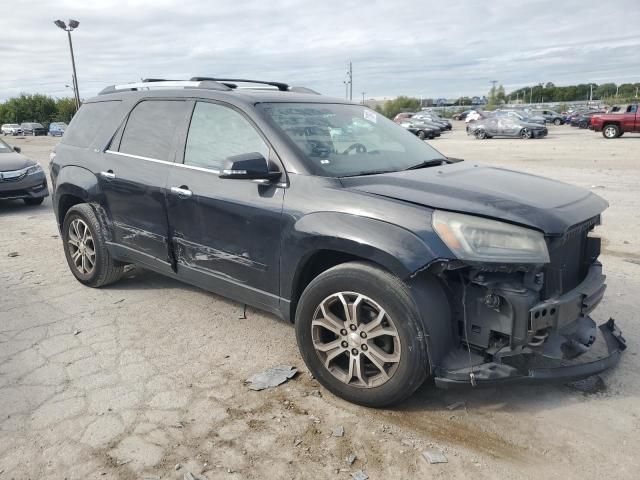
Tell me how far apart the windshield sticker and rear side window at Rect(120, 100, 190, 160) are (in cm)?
142

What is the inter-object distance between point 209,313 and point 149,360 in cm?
88

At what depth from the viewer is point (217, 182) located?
377cm

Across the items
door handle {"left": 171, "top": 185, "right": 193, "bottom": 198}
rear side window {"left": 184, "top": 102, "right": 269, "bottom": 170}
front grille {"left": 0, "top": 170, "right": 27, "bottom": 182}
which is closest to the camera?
rear side window {"left": 184, "top": 102, "right": 269, "bottom": 170}

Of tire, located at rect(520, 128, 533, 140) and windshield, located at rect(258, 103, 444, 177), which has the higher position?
windshield, located at rect(258, 103, 444, 177)

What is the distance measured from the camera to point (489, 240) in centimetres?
278

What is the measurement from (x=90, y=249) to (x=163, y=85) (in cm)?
173

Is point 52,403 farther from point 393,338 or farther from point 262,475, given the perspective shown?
point 393,338

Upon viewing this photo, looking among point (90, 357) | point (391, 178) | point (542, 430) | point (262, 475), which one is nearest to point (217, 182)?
point (391, 178)

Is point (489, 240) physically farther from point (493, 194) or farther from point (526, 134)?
point (526, 134)

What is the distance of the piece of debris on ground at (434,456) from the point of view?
269 centimetres

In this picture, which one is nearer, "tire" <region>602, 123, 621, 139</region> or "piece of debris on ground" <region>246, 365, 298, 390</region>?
"piece of debris on ground" <region>246, 365, 298, 390</region>

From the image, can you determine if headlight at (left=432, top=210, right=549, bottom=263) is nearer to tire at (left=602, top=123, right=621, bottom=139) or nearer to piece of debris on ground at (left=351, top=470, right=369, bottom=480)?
piece of debris on ground at (left=351, top=470, right=369, bottom=480)

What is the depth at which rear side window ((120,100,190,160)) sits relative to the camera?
13.8 feet

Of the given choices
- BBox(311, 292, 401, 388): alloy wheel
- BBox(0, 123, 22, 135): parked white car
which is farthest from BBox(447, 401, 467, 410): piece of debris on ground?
BBox(0, 123, 22, 135): parked white car
